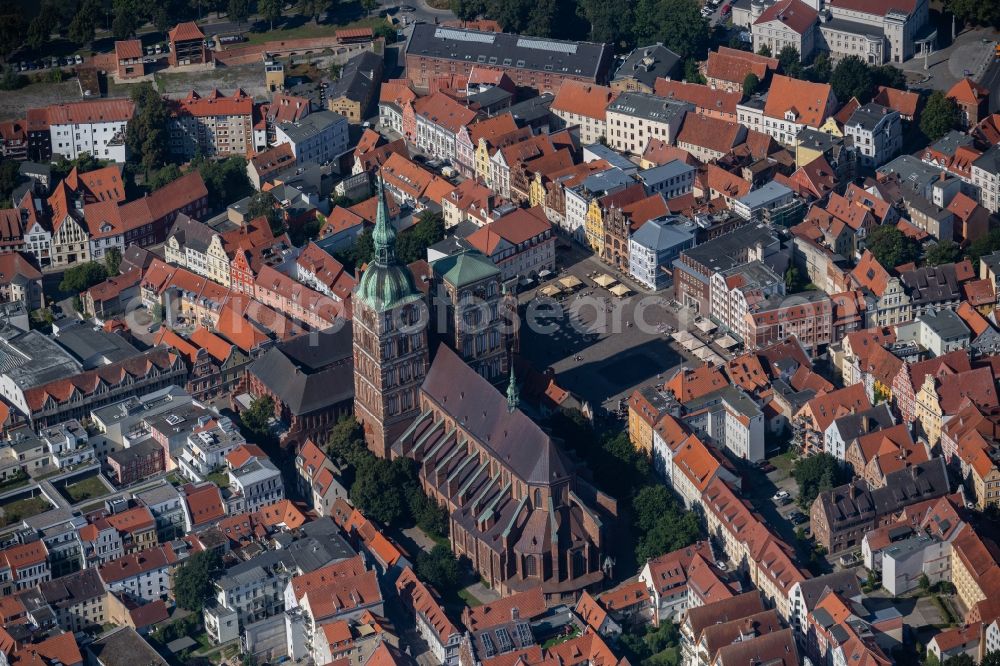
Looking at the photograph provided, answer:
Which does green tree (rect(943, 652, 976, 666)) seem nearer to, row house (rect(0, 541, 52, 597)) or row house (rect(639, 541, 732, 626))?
row house (rect(639, 541, 732, 626))

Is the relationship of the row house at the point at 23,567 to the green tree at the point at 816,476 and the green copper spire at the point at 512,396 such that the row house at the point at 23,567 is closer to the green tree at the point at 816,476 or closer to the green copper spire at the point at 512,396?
the green copper spire at the point at 512,396

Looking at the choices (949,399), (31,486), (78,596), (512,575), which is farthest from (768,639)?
(31,486)

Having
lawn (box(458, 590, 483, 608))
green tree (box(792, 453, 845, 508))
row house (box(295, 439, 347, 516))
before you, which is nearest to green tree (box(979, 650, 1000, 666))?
green tree (box(792, 453, 845, 508))

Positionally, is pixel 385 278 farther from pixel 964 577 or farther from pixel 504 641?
pixel 964 577

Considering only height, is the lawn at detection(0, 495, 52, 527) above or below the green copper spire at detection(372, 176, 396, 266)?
below

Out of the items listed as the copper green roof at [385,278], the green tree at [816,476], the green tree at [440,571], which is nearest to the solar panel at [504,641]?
the green tree at [440,571]

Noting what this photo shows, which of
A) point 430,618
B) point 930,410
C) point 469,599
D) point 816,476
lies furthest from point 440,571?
point 930,410

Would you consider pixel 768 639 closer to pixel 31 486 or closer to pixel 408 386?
pixel 408 386
